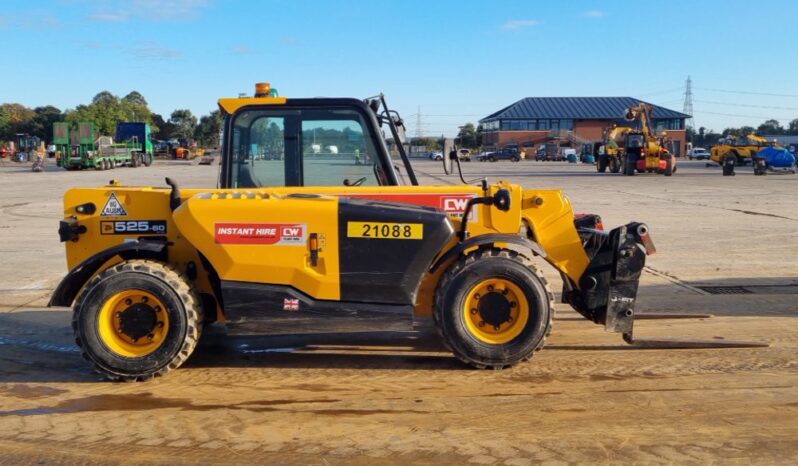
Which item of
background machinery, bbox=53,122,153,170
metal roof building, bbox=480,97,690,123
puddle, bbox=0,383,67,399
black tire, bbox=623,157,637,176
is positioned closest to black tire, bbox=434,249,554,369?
puddle, bbox=0,383,67,399

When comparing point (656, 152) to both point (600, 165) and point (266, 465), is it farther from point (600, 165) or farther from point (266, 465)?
point (266, 465)

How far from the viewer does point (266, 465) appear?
12.9ft

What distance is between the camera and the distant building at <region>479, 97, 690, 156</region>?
102500 mm

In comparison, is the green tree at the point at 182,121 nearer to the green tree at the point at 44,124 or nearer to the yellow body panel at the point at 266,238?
the green tree at the point at 44,124

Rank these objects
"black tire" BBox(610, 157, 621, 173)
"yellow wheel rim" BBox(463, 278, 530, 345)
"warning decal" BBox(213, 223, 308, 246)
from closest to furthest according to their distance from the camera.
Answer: "warning decal" BBox(213, 223, 308, 246)
"yellow wheel rim" BBox(463, 278, 530, 345)
"black tire" BBox(610, 157, 621, 173)

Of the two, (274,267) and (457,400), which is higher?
(274,267)

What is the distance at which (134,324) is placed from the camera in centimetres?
529

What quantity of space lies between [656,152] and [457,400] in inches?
1542

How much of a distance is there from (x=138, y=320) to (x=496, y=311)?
261 centimetres

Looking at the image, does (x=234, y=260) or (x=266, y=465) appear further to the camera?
(x=234, y=260)

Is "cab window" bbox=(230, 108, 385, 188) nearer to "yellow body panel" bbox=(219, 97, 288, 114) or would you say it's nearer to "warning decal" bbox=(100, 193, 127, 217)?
"yellow body panel" bbox=(219, 97, 288, 114)

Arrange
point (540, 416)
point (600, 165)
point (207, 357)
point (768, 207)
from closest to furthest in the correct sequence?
point (540, 416)
point (207, 357)
point (768, 207)
point (600, 165)

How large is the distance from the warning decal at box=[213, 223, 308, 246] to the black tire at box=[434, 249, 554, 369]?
1124 mm

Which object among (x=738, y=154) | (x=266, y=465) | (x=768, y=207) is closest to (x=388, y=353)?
(x=266, y=465)
